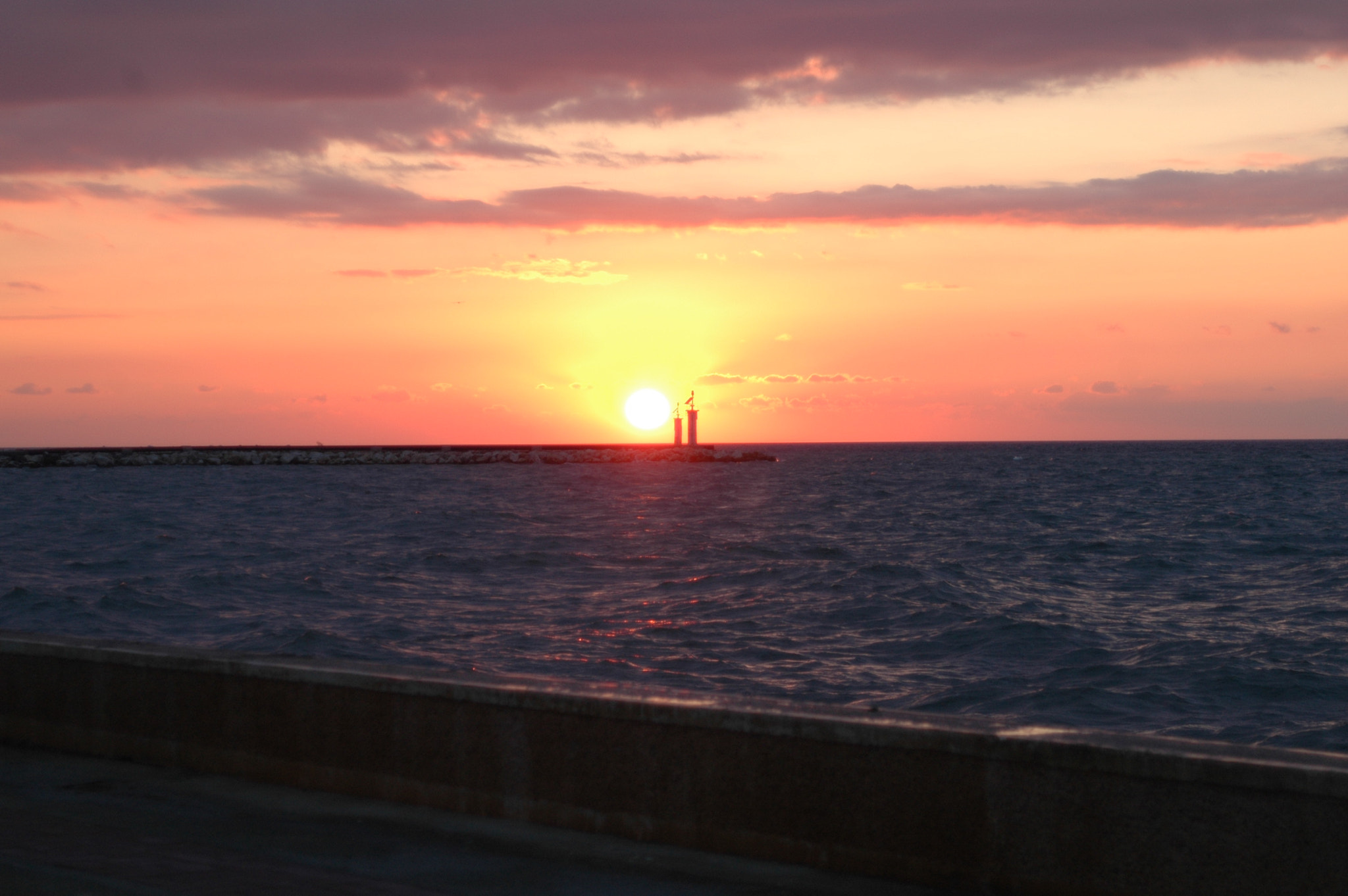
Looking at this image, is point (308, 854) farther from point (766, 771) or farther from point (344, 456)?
point (344, 456)

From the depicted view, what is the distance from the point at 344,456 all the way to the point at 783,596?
335ft

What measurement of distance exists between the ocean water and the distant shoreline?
62.0 m

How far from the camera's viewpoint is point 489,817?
5.57 m

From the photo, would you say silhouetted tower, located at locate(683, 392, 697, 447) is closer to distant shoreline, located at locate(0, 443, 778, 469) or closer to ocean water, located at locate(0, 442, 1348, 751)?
distant shoreline, located at locate(0, 443, 778, 469)

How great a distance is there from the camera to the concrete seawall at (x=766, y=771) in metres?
4.20

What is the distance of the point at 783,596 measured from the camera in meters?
22.3

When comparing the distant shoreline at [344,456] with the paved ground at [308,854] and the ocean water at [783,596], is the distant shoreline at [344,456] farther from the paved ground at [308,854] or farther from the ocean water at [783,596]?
the paved ground at [308,854]

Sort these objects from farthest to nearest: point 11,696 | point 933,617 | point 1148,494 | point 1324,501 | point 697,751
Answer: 1. point 1148,494
2. point 1324,501
3. point 933,617
4. point 11,696
5. point 697,751

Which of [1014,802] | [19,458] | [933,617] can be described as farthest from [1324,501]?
[19,458]

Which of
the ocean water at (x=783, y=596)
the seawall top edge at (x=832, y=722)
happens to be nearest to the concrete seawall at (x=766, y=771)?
the seawall top edge at (x=832, y=722)

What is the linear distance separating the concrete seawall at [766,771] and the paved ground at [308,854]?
142mm

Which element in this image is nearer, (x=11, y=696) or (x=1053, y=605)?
(x=11, y=696)

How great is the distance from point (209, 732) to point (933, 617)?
14831 millimetres

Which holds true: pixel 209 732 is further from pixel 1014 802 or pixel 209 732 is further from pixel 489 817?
pixel 1014 802
